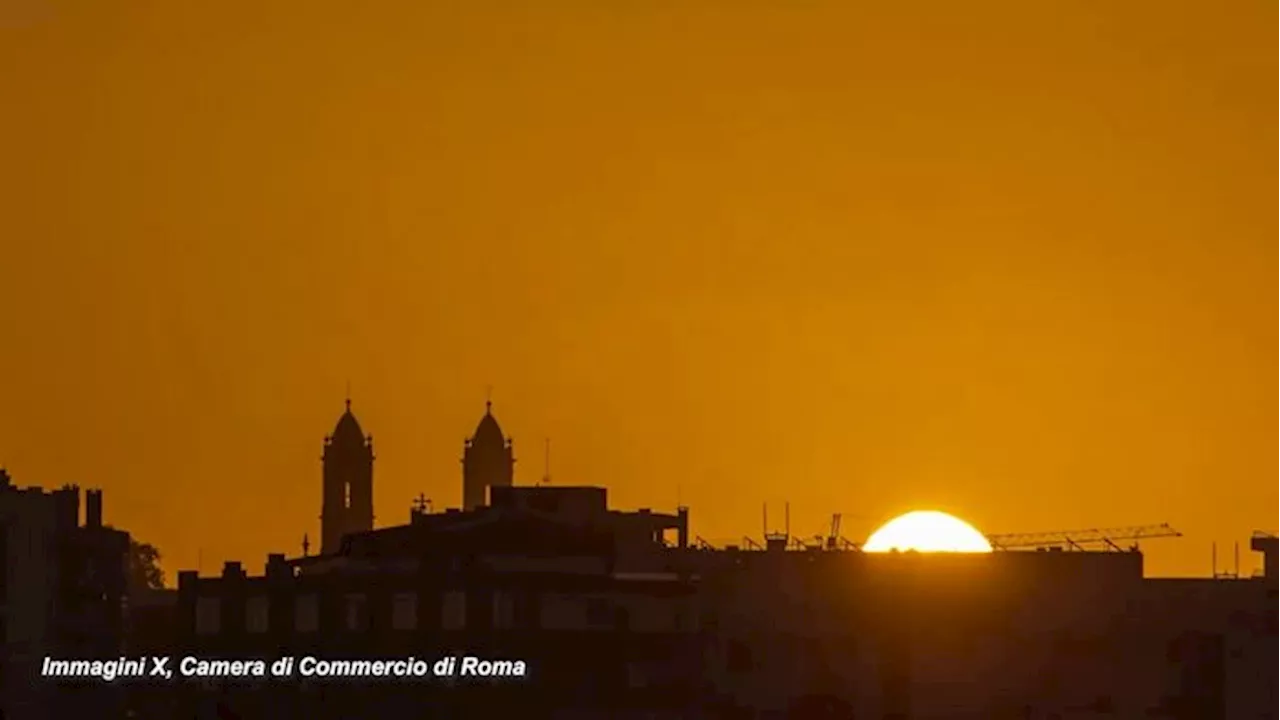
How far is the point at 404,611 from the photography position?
561 feet

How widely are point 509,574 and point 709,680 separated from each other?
10.5 meters

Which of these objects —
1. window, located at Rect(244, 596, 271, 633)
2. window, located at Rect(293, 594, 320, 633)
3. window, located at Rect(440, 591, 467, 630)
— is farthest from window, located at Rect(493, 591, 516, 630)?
window, located at Rect(244, 596, 271, 633)

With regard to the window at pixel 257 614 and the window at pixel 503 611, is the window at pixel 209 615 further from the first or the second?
the window at pixel 503 611

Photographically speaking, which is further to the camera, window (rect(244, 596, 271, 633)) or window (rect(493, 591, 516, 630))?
window (rect(244, 596, 271, 633))

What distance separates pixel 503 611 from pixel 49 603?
26668 millimetres

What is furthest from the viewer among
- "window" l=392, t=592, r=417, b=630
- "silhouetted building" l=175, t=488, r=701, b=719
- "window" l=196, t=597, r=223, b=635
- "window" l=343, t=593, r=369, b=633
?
"window" l=196, t=597, r=223, b=635

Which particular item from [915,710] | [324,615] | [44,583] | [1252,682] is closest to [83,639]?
[44,583]

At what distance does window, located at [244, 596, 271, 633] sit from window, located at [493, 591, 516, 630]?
11.4 meters

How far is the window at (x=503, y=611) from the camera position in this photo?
16912cm

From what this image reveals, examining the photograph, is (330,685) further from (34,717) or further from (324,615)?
(34,717)

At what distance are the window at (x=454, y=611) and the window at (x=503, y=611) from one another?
3.60 ft

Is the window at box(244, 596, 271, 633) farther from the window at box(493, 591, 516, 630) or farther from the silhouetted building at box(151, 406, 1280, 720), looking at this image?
the window at box(493, 591, 516, 630)

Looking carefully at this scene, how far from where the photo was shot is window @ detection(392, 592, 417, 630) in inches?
6713

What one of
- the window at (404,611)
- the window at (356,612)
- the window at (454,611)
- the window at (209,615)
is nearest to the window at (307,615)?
the window at (356,612)
